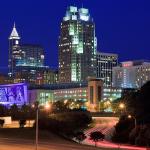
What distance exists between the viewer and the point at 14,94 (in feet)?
582

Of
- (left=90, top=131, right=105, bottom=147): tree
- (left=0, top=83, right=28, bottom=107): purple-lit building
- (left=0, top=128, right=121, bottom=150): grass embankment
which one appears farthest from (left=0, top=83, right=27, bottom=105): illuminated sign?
(left=90, top=131, right=105, bottom=147): tree

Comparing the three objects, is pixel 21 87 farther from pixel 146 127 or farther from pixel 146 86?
pixel 146 127

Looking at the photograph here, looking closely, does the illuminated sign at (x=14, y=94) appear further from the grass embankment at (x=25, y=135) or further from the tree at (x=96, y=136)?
the tree at (x=96, y=136)

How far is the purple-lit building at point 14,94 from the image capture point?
6845 inches

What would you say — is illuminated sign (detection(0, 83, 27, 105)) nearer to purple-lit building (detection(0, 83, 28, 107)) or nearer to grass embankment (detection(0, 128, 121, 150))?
purple-lit building (detection(0, 83, 28, 107))

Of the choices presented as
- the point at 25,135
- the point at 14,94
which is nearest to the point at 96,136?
the point at 25,135

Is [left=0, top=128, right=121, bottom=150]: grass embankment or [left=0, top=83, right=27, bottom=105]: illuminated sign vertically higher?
[left=0, top=83, right=27, bottom=105]: illuminated sign

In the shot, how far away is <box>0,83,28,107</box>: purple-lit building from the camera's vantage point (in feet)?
570

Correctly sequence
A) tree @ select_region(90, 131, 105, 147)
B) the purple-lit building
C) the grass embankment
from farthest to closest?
the purple-lit building → tree @ select_region(90, 131, 105, 147) → the grass embankment

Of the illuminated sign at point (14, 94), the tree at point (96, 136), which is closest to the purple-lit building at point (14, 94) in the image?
the illuminated sign at point (14, 94)

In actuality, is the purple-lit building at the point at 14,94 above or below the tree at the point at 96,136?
above

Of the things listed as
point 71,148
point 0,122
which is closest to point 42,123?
point 0,122

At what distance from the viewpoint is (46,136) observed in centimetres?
6391

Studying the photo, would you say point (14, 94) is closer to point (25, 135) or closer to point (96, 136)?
point (96, 136)
